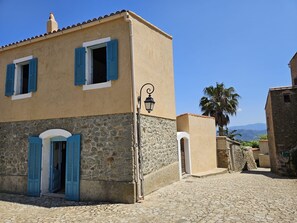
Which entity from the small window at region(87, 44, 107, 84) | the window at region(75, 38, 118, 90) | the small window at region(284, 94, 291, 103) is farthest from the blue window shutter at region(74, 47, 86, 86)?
the small window at region(284, 94, 291, 103)

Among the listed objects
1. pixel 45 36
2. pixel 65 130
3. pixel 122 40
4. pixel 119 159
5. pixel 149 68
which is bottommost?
pixel 119 159

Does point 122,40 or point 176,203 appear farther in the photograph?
point 122,40

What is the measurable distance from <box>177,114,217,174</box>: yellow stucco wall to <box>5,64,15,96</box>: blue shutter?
889 centimetres

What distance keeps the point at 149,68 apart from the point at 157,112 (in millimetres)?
1845

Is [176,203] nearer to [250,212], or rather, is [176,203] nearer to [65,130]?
[250,212]

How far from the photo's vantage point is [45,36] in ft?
32.8

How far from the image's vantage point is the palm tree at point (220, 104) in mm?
27928

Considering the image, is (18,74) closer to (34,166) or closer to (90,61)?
(90,61)

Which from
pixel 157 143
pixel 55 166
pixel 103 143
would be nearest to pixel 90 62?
pixel 103 143

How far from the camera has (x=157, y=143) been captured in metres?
9.80

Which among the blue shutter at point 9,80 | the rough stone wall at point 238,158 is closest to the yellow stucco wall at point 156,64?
the blue shutter at point 9,80

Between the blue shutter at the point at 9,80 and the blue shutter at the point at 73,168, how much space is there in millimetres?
4217

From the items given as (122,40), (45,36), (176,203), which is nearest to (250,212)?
(176,203)

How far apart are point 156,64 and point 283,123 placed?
10.1 meters
